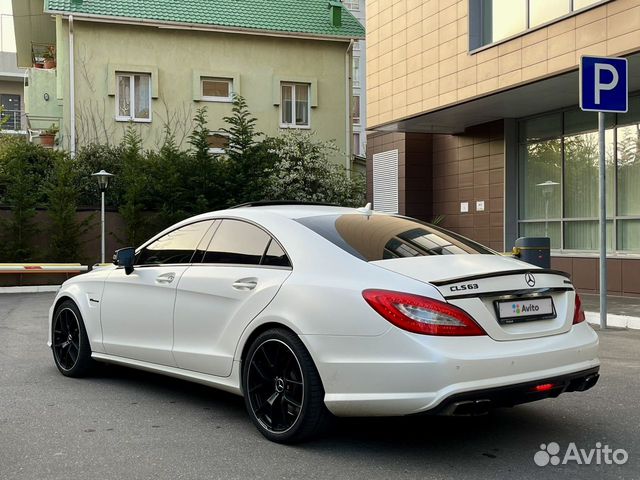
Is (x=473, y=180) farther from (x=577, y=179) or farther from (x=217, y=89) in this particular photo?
(x=217, y=89)

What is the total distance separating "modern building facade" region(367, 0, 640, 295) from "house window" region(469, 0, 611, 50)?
0.02 metres

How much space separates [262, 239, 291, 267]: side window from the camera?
15.7 ft

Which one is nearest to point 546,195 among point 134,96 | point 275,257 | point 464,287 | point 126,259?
point 126,259

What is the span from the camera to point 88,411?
17.7 ft

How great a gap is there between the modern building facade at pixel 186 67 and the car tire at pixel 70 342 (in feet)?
61.2

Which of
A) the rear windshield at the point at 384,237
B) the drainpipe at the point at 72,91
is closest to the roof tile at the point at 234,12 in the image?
the drainpipe at the point at 72,91

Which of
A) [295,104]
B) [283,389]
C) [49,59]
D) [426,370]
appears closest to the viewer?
[426,370]

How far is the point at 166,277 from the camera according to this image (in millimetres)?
5582

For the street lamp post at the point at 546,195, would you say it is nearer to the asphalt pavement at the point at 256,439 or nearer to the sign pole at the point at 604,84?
the sign pole at the point at 604,84

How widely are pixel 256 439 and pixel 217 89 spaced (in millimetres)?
24308

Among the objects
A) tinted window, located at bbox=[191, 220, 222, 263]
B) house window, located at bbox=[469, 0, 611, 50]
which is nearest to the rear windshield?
tinted window, located at bbox=[191, 220, 222, 263]

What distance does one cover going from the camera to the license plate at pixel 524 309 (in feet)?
13.8

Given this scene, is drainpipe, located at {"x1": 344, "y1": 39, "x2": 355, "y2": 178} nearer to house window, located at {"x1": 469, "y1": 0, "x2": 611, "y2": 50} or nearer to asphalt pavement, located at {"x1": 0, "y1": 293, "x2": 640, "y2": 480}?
house window, located at {"x1": 469, "y1": 0, "x2": 611, "y2": 50}

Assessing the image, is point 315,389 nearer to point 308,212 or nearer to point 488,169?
point 308,212
